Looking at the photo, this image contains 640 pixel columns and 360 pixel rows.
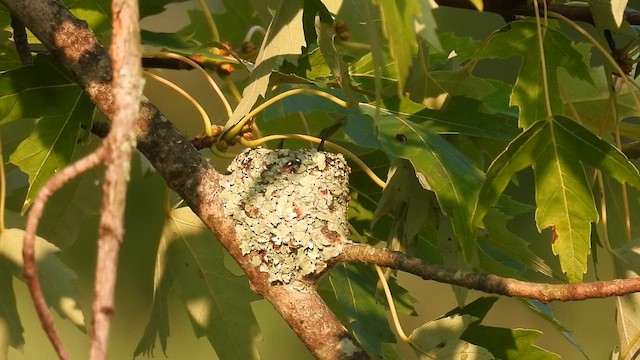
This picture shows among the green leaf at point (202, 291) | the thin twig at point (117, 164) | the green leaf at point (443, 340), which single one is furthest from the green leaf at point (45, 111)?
the thin twig at point (117, 164)

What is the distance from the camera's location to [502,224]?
3.20ft

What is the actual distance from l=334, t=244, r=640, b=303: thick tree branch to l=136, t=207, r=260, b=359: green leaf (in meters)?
0.26

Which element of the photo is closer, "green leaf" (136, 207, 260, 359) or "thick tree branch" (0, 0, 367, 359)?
"thick tree branch" (0, 0, 367, 359)

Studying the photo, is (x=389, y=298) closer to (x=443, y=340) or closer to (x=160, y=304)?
(x=443, y=340)

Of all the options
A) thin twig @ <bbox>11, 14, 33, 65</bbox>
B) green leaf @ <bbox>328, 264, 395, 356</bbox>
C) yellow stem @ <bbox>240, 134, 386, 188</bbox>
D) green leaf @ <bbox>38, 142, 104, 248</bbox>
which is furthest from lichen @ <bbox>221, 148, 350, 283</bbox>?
green leaf @ <bbox>38, 142, 104, 248</bbox>

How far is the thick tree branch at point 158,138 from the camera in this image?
0.84m

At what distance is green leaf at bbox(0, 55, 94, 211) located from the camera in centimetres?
95

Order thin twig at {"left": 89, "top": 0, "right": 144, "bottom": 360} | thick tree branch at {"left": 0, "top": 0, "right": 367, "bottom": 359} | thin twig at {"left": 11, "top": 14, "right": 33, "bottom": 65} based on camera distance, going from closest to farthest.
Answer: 1. thin twig at {"left": 89, "top": 0, "right": 144, "bottom": 360}
2. thick tree branch at {"left": 0, "top": 0, "right": 367, "bottom": 359}
3. thin twig at {"left": 11, "top": 14, "right": 33, "bottom": 65}

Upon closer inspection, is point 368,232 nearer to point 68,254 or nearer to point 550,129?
point 550,129

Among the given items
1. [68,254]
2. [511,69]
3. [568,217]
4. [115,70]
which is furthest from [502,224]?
[511,69]

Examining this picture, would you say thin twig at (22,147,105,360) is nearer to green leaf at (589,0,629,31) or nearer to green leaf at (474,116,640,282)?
green leaf at (474,116,640,282)

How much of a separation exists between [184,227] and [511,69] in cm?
212

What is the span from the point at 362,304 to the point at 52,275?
1.03 feet

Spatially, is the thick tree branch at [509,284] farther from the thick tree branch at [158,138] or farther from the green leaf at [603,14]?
the green leaf at [603,14]
